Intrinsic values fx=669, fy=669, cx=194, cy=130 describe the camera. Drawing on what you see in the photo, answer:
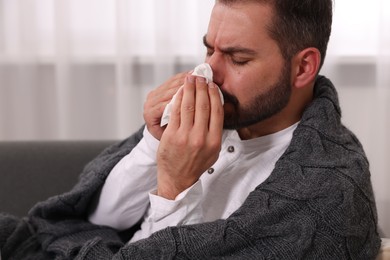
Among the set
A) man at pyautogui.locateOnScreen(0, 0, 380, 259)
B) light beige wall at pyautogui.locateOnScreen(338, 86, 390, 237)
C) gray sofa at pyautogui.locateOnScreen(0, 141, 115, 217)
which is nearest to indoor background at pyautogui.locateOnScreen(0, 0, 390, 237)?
light beige wall at pyautogui.locateOnScreen(338, 86, 390, 237)

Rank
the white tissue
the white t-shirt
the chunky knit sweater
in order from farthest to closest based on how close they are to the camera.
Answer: the white t-shirt
the white tissue
the chunky knit sweater

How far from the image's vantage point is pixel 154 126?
1.42 meters

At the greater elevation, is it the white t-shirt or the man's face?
the man's face

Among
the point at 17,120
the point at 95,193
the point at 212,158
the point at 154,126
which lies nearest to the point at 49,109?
the point at 17,120

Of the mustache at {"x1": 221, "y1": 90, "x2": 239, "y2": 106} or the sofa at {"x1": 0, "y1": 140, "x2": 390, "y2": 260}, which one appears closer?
the mustache at {"x1": 221, "y1": 90, "x2": 239, "y2": 106}

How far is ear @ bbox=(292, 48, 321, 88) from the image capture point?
140cm

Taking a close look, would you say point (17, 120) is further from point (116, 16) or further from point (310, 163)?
point (310, 163)

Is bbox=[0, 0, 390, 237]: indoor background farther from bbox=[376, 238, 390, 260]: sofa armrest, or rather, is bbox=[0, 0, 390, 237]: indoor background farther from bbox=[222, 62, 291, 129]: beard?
bbox=[376, 238, 390, 260]: sofa armrest

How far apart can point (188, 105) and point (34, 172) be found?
Result: 712mm

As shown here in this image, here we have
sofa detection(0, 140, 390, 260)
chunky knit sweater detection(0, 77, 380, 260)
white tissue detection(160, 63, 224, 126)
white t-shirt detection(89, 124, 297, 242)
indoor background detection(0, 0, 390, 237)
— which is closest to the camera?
chunky knit sweater detection(0, 77, 380, 260)

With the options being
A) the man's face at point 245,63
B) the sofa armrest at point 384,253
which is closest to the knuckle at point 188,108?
the man's face at point 245,63

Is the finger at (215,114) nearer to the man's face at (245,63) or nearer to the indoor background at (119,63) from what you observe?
the man's face at (245,63)

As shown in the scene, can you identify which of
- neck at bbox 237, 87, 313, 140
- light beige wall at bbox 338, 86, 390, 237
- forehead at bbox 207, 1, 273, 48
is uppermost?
forehead at bbox 207, 1, 273, 48

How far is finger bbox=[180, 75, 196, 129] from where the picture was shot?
128cm
